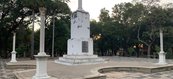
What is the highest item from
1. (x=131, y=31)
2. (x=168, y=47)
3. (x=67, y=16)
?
(x=67, y=16)

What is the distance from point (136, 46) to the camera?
34.2 metres

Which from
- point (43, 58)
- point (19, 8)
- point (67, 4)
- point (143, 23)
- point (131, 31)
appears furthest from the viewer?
point (131, 31)

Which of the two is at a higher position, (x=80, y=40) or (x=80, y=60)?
(x=80, y=40)

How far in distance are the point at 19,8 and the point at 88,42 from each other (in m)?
13.0

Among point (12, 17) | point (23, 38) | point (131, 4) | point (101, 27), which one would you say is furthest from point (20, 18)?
point (131, 4)

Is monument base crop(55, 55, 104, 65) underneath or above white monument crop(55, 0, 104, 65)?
underneath

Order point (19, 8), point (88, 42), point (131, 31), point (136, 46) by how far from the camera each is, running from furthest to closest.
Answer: point (136, 46) < point (131, 31) < point (19, 8) < point (88, 42)

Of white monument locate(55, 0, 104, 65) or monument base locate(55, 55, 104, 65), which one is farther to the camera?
white monument locate(55, 0, 104, 65)

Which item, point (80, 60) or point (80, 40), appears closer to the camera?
point (80, 60)

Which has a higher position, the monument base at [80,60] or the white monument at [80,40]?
the white monument at [80,40]

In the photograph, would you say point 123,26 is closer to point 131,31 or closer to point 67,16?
point 131,31

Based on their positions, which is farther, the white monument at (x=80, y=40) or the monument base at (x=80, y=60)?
the white monument at (x=80, y=40)

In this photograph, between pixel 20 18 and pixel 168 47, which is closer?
pixel 20 18

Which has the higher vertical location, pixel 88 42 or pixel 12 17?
pixel 12 17
